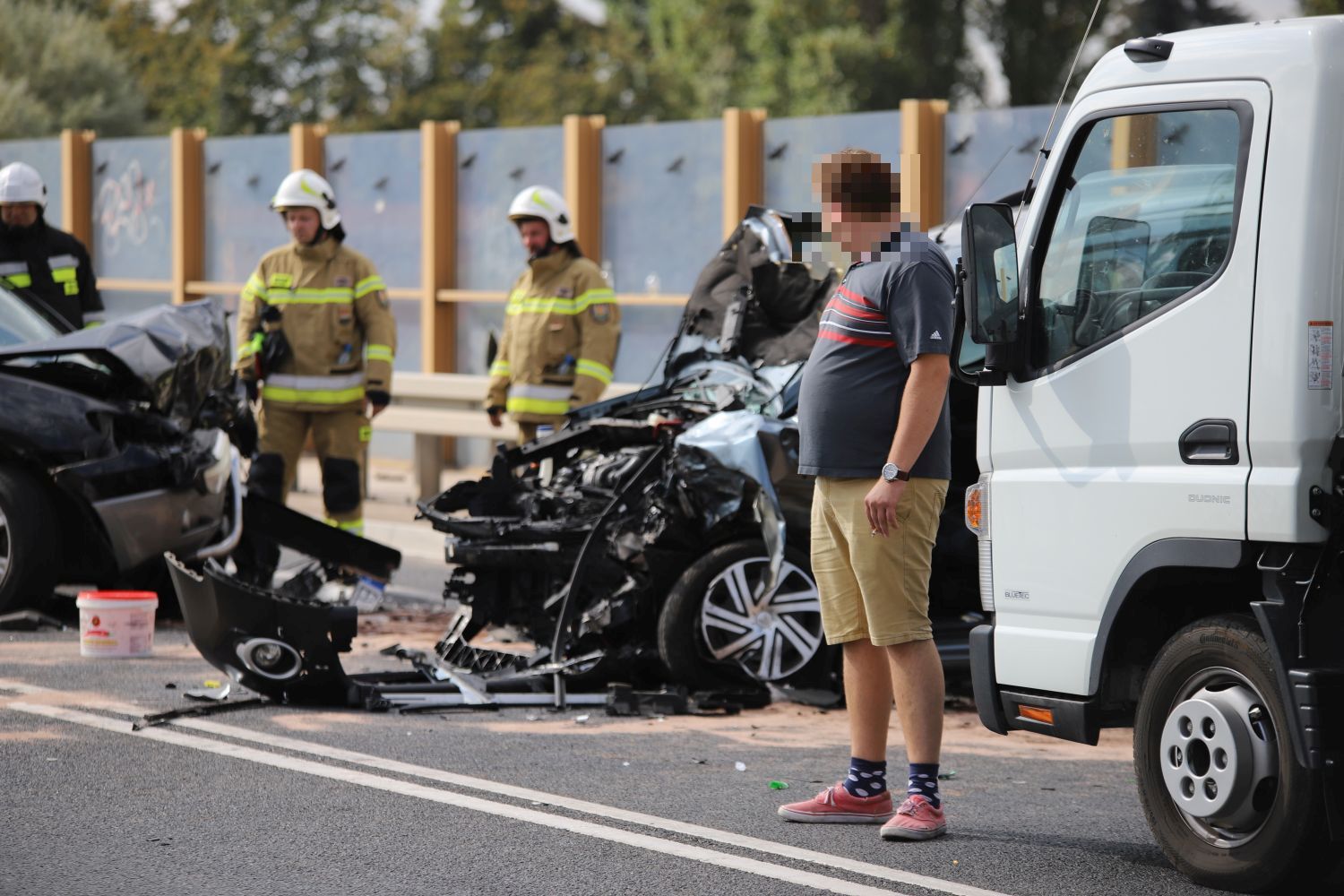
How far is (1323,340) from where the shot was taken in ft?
14.9

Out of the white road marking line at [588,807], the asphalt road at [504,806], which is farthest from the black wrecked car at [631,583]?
the white road marking line at [588,807]

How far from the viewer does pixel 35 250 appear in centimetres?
1114

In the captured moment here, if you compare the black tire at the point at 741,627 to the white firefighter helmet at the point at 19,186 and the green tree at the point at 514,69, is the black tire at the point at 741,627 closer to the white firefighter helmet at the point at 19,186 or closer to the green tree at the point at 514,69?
the white firefighter helmet at the point at 19,186

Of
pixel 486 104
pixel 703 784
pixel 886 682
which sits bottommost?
pixel 703 784

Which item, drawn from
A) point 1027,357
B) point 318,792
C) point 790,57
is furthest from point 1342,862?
point 790,57

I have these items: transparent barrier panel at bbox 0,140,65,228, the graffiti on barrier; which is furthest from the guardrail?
transparent barrier panel at bbox 0,140,65,228

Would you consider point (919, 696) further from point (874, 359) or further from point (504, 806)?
point (504, 806)

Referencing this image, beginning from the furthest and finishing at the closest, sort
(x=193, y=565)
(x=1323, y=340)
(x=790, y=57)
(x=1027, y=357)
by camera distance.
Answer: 1. (x=790, y=57)
2. (x=193, y=565)
3. (x=1027, y=357)
4. (x=1323, y=340)

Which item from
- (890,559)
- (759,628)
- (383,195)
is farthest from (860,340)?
(383,195)

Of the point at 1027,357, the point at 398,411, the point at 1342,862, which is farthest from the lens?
the point at 398,411

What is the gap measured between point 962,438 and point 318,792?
3.27 m

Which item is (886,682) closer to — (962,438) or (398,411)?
(962,438)

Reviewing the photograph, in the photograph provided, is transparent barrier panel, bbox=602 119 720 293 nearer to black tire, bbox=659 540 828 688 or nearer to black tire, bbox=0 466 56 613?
black tire, bbox=0 466 56 613

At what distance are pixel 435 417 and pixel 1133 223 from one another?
29.5 feet
